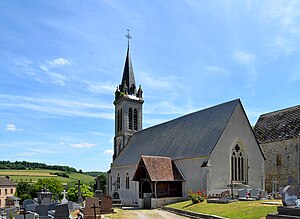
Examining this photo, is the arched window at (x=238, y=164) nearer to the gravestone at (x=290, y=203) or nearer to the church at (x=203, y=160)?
the church at (x=203, y=160)

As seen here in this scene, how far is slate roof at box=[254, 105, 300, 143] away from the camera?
3266 cm

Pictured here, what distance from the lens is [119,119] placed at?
52.3 meters

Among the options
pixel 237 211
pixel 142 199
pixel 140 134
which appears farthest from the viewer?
pixel 140 134

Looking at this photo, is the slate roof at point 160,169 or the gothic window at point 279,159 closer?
the slate roof at point 160,169

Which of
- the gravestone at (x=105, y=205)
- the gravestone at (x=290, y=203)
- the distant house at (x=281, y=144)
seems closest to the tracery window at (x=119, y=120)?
the distant house at (x=281, y=144)

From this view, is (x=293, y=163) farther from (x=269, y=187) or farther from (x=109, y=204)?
(x=109, y=204)

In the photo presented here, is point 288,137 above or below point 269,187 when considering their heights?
above

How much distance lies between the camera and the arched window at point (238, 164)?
2938 cm

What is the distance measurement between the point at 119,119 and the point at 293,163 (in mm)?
27639

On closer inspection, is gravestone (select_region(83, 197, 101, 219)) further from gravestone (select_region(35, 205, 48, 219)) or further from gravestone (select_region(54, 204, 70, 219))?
gravestone (select_region(35, 205, 48, 219))

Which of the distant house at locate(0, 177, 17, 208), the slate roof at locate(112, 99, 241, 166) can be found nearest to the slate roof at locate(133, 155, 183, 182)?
the slate roof at locate(112, 99, 241, 166)

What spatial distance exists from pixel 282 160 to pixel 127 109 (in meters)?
24.8

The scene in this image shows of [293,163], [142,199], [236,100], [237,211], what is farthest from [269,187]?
[237,211]

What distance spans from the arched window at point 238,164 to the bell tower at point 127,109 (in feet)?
76.8
